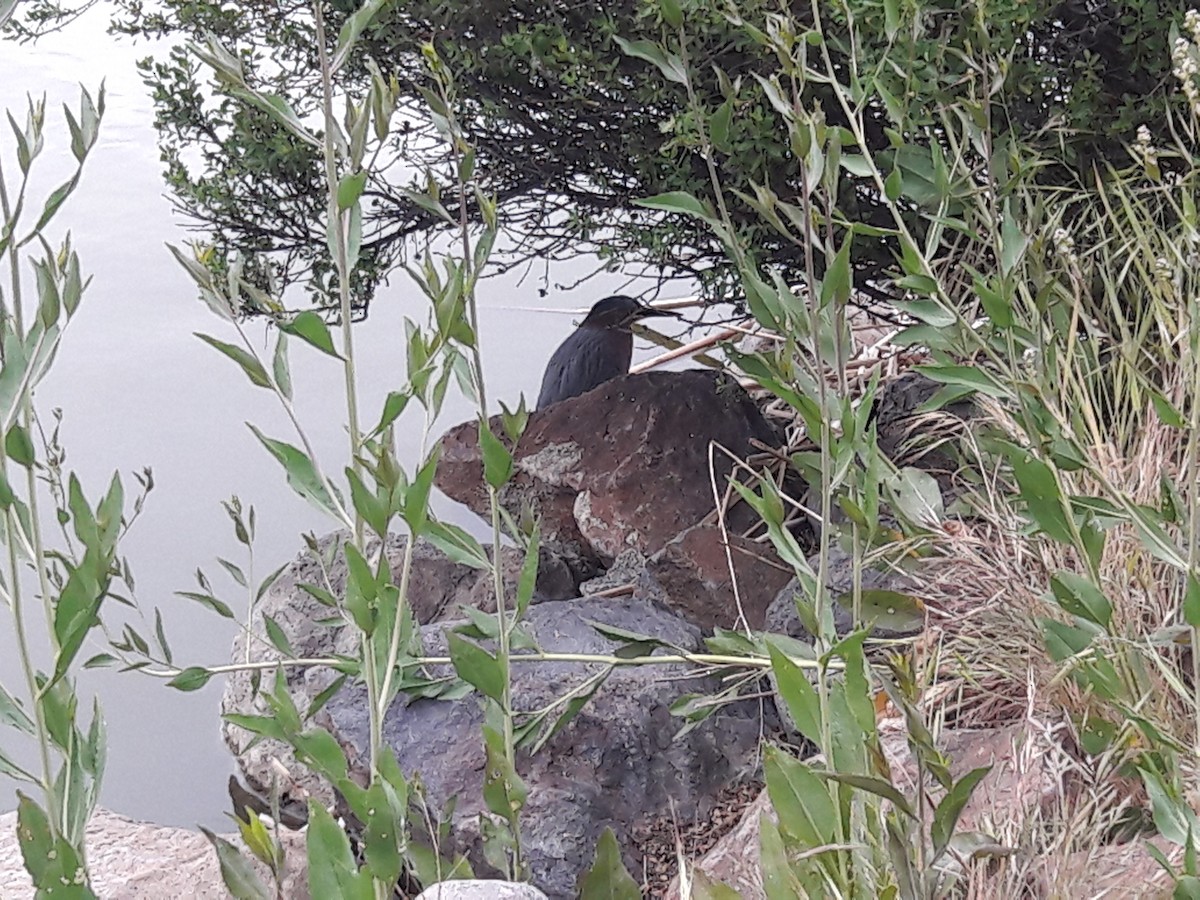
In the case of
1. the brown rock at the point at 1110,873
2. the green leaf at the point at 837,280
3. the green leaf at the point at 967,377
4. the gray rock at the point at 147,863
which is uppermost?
the green leaf at the point at 837,280

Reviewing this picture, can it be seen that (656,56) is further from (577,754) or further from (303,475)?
(577,754)

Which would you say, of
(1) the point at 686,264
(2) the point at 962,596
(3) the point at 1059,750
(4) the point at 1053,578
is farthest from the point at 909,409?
(4) the point at 1053,578

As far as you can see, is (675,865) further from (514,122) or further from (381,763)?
(514,122)

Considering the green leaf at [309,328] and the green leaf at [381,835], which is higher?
the green leaf at [309,328]

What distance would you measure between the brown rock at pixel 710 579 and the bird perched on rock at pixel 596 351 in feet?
2.25

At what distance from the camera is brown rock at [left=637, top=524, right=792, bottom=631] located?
5.86ft

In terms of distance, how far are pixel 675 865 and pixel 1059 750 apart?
0.52 metres

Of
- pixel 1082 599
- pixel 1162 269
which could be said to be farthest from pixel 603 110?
pixel 1082 599

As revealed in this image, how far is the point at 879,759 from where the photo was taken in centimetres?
47

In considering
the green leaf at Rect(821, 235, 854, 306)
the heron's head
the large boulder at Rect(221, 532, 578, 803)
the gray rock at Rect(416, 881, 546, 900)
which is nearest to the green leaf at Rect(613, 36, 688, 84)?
the green leaf at Rect(821, 235, 854, 306)

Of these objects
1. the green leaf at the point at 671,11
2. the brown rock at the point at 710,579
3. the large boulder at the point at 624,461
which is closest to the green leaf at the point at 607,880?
the green leaf at the point at 671,11

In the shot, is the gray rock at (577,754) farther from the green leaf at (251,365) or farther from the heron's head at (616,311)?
the heron's head at (616,311)

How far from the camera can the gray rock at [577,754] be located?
1.29 meters

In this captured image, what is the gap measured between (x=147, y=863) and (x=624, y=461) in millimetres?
1125
